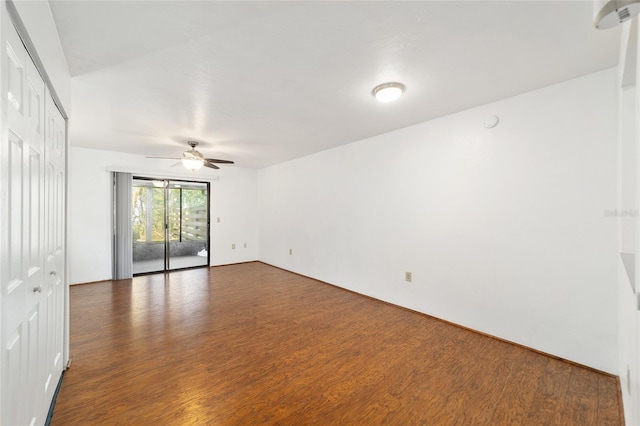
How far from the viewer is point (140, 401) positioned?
71.1 inches

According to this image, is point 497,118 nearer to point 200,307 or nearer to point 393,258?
point 393,258

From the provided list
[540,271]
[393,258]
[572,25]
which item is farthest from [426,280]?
[572,25]

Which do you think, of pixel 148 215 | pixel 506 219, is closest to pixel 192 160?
pixel 148 215

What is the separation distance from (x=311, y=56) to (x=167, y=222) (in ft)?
17.5

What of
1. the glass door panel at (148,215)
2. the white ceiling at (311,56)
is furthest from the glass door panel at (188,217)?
the white ceiling at (311,56)

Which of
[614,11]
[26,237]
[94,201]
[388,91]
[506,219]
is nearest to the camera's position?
[614,11]

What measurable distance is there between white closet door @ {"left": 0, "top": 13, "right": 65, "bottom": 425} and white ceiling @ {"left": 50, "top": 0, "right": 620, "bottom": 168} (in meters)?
0.63

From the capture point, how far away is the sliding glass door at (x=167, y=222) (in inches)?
223

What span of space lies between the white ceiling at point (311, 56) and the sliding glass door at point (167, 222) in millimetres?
2711

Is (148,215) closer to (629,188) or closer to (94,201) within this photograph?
(94,201)

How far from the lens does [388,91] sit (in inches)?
94.7

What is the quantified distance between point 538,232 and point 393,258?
66.3 inches

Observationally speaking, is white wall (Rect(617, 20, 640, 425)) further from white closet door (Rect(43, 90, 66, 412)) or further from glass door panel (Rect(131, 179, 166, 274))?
glass door panel (Rect(131, 179, 166, 274))

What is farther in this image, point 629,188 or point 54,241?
point 54,241
